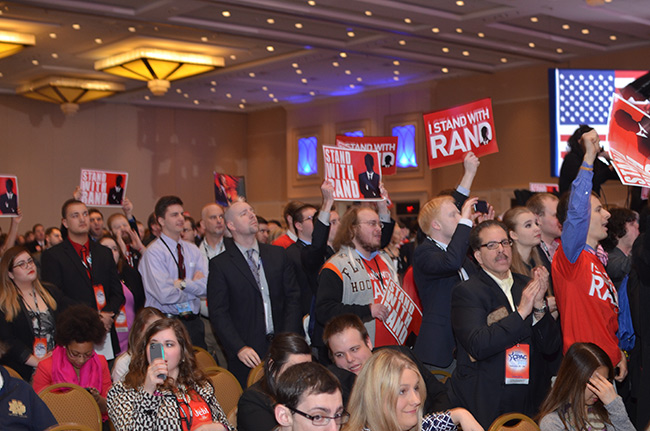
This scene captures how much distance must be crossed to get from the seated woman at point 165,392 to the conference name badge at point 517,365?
1428 millimetres

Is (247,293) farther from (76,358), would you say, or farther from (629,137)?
(629,137)

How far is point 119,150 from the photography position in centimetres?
2198

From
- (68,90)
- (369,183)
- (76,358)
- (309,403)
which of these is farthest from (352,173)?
(68,90)

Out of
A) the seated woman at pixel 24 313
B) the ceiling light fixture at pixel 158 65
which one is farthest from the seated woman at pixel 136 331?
the ceiling light fixture at pixel 158 65

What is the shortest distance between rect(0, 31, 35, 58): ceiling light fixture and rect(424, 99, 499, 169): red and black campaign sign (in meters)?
10.4

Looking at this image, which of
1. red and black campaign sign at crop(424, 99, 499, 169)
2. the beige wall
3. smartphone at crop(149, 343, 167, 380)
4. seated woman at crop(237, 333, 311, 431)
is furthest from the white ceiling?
seated woman at crop(237, 333, 311, 431)

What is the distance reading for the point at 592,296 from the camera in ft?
14.3

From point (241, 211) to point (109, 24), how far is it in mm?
9384

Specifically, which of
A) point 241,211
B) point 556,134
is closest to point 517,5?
point 556,134

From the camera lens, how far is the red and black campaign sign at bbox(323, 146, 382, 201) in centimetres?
677

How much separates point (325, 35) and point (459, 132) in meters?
8.37

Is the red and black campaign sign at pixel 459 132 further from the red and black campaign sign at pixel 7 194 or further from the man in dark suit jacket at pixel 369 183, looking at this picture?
the red and black campaign sign at pixel 7 194

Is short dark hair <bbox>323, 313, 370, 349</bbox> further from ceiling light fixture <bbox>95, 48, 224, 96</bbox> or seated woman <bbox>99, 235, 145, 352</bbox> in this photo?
ceiling light fixture <bbox>95, 48, 224, 96</bbox>

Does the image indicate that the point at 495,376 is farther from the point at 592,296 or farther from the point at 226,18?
the point at 226,18
